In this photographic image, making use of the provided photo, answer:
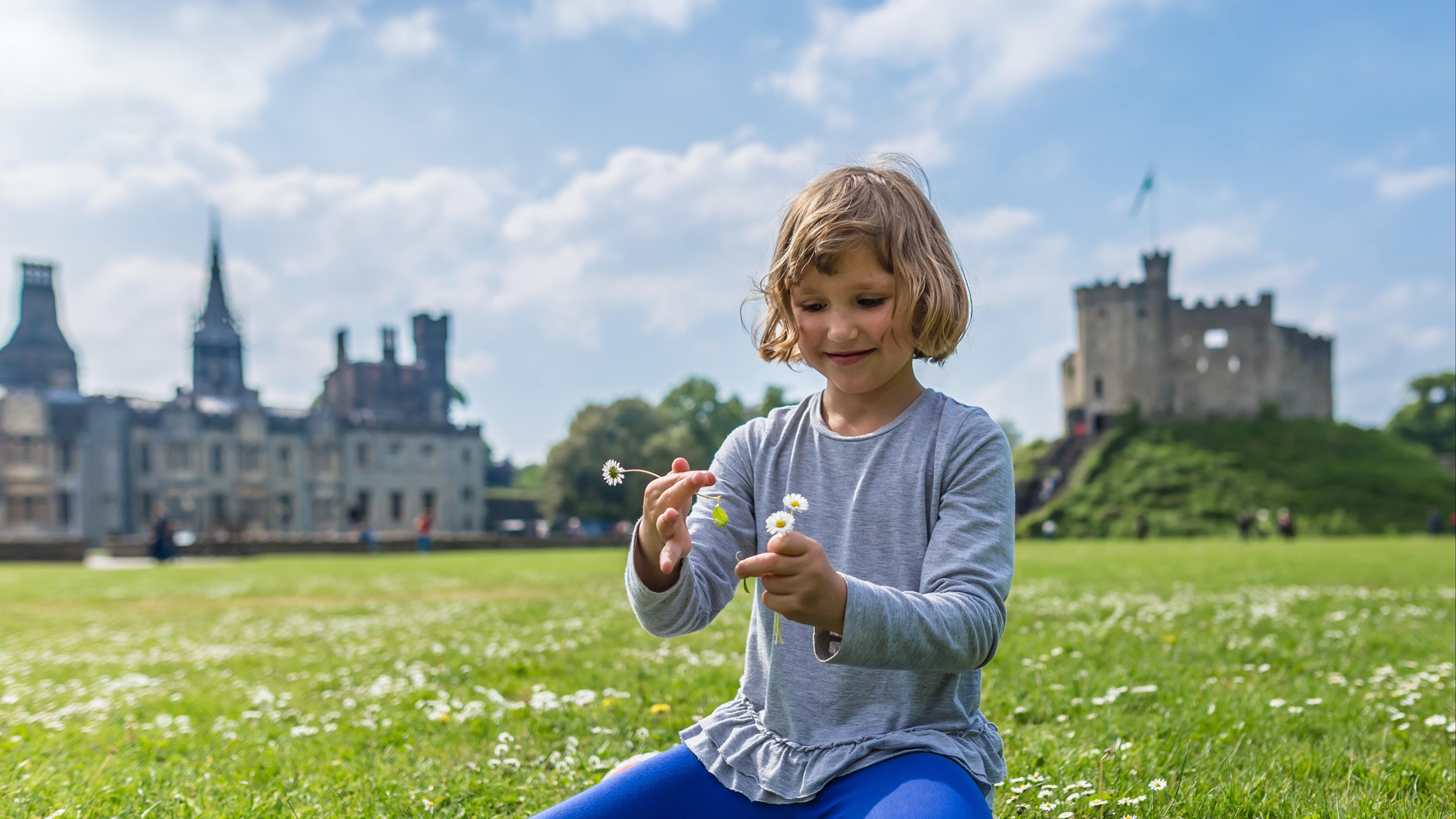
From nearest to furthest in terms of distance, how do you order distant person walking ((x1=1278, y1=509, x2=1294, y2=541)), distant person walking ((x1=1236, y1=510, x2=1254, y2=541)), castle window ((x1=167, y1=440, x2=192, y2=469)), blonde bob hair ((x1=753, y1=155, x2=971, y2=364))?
1. blonde bob hair ((x1=753, y1=155, x2=971, y2=364))
2. distant person walking ((x1=1278, y1=509, x2=1294, y2=541))
3. distant person walking ((x1=1236, y1=510, x2=1254, y2=541))
4. castle window ((x1=167, y1=440, x2=192, y2=469))

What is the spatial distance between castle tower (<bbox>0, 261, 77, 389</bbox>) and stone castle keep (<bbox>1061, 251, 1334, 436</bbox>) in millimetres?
73037

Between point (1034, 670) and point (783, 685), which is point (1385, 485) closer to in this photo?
point (1034, 670)

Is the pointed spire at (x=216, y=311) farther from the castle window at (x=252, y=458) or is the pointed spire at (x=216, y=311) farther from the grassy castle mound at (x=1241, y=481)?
the grassy castle mound at (x=1241, y=481)

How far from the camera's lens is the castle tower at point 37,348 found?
7156cm

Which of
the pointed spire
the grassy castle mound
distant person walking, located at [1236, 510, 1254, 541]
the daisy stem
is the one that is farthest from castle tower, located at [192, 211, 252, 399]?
the daisy stem

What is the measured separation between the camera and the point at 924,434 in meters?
2.13

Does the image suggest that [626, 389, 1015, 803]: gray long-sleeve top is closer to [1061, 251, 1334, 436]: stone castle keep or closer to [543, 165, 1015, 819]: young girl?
[543, 165, 1015, 819]: young girl

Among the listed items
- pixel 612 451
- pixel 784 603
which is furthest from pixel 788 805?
pixel 612 451

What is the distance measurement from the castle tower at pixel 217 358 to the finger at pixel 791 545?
86.8m

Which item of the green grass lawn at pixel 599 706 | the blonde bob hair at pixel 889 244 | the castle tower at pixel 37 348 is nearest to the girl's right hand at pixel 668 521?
the blonde bob hair at pixel 889 244

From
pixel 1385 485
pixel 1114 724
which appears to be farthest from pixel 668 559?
pixel 1385 485

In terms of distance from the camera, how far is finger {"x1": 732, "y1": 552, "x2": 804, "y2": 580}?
1578 mm

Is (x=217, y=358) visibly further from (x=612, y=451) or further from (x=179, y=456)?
(x=612, y=451)

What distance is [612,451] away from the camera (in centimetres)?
6569
